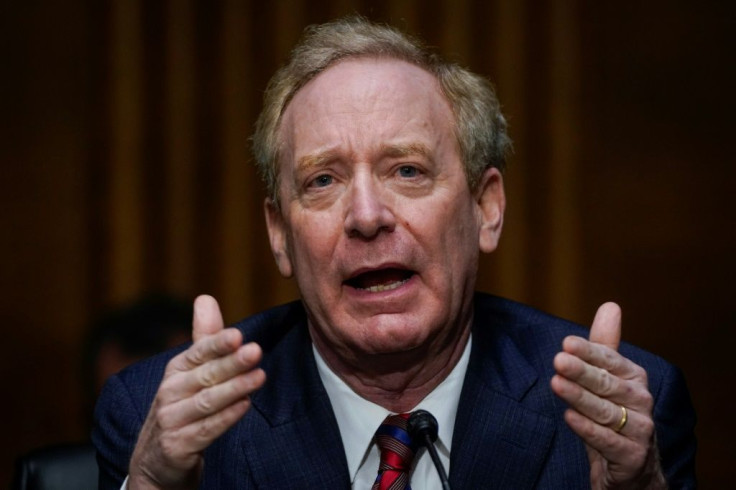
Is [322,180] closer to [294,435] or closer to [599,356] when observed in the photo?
[294,435]

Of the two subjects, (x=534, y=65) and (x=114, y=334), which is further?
(x=534, y=65)

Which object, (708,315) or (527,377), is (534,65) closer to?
(708,315)

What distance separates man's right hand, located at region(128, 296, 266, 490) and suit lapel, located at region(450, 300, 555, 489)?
613 mm

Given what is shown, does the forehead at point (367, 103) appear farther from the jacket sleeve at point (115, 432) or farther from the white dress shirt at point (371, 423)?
the jacket sleeve at point (115, 432)

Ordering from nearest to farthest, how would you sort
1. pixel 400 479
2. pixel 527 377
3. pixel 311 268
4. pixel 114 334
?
pixel 400 479, pixel 311 268, pixel 527 377, pixel 114 334

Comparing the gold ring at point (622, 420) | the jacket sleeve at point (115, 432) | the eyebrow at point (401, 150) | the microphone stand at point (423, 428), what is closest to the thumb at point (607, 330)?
the gold ring at point (622, 420)

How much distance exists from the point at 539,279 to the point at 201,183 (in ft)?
4.19

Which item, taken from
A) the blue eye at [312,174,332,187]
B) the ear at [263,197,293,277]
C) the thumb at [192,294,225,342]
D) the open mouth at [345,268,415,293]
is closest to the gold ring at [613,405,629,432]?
the open mouth at [345,268,415,293]

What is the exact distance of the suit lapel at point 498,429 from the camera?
2.17 m

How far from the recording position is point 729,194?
389cm

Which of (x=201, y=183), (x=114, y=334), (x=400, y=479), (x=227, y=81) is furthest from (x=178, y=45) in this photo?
(x=400, y=479)

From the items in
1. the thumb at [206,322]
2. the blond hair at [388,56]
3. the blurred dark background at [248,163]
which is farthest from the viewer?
the blurred dark background at [248,163]

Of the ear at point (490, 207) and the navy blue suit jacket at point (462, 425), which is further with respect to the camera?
the ear at point (490, 207)

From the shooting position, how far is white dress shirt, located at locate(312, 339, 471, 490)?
2.20 meters
